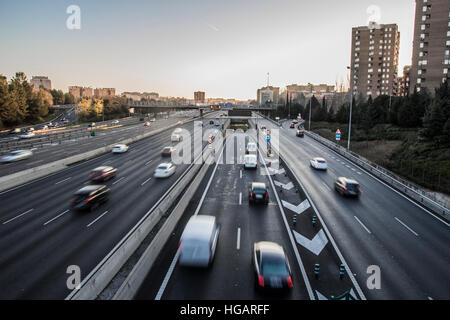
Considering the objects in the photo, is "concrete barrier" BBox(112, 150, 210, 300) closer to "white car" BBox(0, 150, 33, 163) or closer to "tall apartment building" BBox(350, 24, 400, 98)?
"white car" BBox(0, 150, 33, 163)

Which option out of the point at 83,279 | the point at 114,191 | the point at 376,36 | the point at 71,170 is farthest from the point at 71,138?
the point at 376,36

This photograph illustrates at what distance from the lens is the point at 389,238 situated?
14.8 meters

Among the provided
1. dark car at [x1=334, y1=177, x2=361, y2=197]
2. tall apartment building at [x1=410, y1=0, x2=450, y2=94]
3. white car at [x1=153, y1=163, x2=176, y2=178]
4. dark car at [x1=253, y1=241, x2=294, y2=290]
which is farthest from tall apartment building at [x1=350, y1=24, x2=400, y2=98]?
dark car at [x1=253, y1=241, x2=294, y2=290]

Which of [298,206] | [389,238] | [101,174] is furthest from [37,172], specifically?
[389,238]

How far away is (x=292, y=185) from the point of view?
81.9 feet

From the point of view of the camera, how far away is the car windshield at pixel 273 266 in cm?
1023

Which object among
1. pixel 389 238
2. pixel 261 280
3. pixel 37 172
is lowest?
pixel 389 238

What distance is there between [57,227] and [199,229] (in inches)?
377

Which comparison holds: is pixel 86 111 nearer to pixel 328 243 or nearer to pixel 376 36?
pixel 328 243

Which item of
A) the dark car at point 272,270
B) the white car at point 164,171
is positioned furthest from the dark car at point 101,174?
the dark car at point 272,270

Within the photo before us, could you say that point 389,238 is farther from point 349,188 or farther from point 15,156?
point 15,156

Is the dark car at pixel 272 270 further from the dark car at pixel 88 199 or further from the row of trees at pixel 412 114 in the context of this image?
the row of trees at pixel 412 114

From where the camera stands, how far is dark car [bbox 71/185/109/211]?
17688 millimetres
